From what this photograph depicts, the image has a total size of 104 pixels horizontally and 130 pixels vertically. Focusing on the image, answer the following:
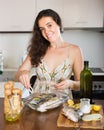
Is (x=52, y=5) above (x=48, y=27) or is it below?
above

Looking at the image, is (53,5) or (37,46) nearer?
(37,46)

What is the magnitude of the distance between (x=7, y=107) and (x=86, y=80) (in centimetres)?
49

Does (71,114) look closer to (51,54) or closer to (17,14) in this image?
(51,54)

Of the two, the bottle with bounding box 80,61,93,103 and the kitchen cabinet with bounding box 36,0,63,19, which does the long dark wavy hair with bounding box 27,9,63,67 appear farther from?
the kitchen cabinet with bounding box 36,0,63,19

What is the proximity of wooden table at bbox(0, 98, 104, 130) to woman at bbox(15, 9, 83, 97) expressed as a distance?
0.54 m

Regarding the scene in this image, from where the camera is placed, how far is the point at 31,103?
1260mm

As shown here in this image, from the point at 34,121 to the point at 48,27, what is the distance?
796 mm

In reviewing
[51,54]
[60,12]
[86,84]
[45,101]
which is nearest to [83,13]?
[60,12]

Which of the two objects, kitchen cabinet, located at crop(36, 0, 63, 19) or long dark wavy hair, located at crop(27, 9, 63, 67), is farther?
kitchen cabinet, located at crop(36, 0, 63, 19)

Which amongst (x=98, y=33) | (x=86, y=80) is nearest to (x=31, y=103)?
(x=86, y=80)

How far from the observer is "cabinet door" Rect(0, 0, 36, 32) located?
2699 mm

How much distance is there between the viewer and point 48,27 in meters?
1.72

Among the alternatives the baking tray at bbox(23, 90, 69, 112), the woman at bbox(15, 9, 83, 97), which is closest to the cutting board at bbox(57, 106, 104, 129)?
the baking tray at bbox(23, 90, 69, 112)

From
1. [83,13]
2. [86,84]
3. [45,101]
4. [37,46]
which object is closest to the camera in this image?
[45,101]
